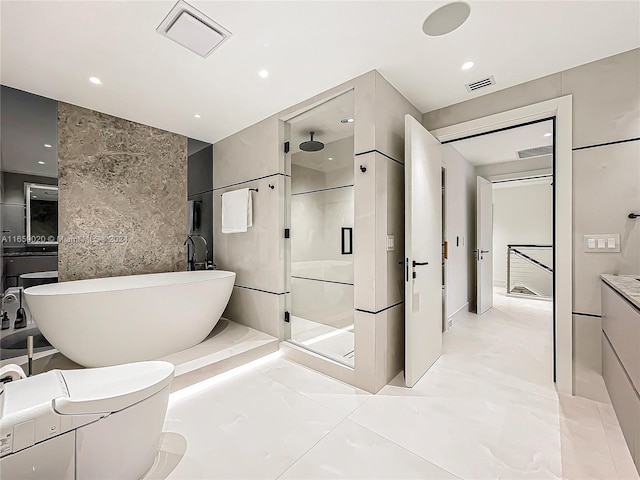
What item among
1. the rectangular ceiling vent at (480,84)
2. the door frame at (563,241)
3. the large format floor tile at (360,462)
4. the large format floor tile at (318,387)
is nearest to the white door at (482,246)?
the door frame at (563,241)

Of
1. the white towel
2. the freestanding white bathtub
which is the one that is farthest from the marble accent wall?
the white towel

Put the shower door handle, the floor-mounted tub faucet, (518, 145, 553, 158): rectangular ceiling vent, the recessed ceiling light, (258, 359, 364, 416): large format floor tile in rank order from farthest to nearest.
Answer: (518, 145, 553, 158): rectangular ceiling vent → the floor-mounted tub faucet → the shower door handle → (258, 359, 364, 416): large format floor tile → the recessed ceiling light

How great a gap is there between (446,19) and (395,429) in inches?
97.9

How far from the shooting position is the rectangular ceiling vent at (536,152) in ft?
13.2

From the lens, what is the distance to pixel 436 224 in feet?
8.95

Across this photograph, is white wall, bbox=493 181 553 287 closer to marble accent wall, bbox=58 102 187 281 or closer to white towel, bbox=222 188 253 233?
white towel, bbox=222 188 253 233

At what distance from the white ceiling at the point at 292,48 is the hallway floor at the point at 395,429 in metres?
2.44

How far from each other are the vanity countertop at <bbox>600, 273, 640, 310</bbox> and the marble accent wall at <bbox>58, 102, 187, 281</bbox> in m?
4.01

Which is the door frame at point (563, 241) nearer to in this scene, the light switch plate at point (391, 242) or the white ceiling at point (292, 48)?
the white ceiling at point (292, 48)

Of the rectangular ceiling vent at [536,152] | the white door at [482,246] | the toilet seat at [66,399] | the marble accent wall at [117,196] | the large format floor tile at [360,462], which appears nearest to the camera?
the toilet seat at [66,399]

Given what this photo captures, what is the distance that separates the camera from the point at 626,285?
5.29 feet

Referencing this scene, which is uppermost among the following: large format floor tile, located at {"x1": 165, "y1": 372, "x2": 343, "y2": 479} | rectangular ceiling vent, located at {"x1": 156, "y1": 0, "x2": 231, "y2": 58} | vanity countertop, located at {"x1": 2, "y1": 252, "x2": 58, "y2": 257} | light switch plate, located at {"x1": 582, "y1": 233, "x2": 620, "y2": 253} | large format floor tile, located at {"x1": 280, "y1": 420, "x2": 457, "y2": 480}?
rectangular ceiling vent, located at {"x1": 156, "y1": 0, "x2": 231, "y2": 58}

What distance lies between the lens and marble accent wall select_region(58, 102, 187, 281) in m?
2.84

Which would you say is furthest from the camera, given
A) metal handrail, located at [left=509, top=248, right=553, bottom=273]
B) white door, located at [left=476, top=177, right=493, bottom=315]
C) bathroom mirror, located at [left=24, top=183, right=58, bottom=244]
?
metal handrail, located at [left=509, top=248, right=553, bottom=273]
